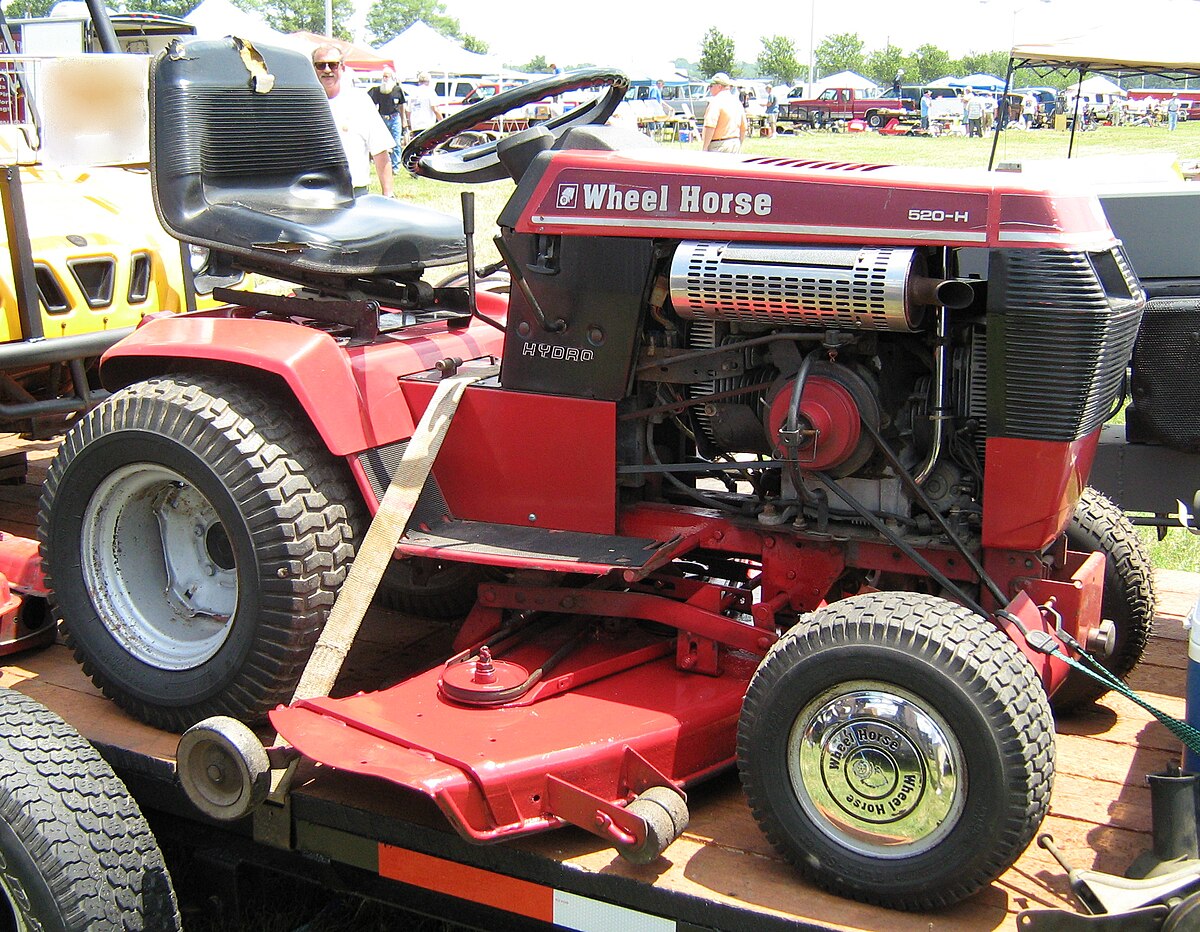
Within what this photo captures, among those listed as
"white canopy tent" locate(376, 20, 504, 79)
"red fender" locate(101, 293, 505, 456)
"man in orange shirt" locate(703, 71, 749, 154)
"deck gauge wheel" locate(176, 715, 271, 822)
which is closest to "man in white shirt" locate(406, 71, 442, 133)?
"man in orange shirt" locate(703, 71, 749, 154)

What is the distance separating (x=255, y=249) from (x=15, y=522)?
173 cm

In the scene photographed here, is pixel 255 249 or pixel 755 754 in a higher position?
pixel 255 249

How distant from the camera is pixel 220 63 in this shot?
11.4ft

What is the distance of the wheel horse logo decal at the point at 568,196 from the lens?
274 centimetres

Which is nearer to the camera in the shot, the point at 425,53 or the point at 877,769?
the point at 877,769

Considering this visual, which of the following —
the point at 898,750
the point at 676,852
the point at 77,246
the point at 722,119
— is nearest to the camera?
the point at 898,750

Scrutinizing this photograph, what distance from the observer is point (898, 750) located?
90.0 inches

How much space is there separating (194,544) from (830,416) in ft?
5.22

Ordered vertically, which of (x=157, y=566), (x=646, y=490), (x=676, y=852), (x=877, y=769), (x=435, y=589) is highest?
(x=646, y=490)

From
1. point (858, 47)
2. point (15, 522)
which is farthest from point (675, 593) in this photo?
point (858, 47)

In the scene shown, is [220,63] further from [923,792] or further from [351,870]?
[923,792]

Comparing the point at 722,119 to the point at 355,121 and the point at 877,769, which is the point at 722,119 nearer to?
the point at 355,121

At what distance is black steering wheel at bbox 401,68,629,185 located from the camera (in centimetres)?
307

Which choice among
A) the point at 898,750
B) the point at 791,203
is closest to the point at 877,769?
the point at 898,750
